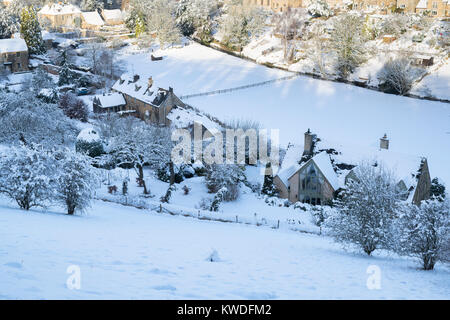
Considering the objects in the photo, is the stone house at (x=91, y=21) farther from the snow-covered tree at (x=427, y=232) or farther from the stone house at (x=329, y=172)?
the snow-covered tree at (x=427, y=232)

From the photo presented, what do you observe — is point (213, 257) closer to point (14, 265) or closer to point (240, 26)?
point (14, 265)

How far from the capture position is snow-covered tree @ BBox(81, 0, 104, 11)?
320 ft

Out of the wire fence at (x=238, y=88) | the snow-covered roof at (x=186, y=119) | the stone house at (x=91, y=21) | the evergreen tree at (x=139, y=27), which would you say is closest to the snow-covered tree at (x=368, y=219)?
the snow-covered roof at (x=186, y=119)

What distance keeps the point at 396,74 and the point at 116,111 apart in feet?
104

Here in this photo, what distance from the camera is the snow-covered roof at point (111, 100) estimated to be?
47.8 meters

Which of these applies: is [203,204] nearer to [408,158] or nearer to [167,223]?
[167,223]

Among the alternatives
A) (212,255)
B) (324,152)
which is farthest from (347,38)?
(212,255)

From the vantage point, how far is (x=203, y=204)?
27219mm

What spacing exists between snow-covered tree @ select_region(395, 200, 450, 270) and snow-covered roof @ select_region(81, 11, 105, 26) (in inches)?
3443

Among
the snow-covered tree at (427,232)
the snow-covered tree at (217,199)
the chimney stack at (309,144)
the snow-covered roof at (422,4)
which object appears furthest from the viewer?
the snow-covered roof at (422,4)

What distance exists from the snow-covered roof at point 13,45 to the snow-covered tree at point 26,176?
173ft

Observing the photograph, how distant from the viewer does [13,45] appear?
2532 inches

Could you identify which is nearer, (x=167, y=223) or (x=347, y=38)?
(x=167, y=223)

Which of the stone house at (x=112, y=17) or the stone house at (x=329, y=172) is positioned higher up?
the stone house at (x=112, y=17)
